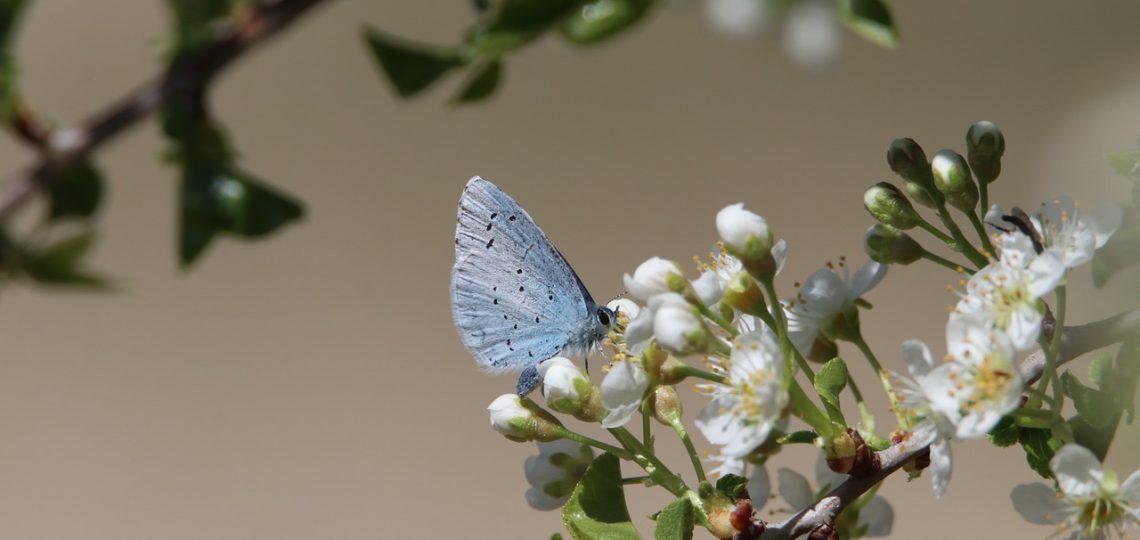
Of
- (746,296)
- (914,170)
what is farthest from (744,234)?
(914,170)

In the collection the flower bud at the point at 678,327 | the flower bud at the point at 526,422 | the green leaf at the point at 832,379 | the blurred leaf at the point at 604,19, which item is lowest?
the flower bud at the point at 526,422

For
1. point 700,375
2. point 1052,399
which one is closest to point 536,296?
point 700,375

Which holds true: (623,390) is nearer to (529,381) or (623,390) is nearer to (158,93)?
(529,381)

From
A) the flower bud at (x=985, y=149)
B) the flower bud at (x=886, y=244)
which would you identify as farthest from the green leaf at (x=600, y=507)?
the flower bud at (x=985, y=149)

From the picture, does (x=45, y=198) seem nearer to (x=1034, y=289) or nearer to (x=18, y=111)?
(x=18, y=111)

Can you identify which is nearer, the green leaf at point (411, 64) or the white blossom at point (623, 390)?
the green leaf at point (411, 64)

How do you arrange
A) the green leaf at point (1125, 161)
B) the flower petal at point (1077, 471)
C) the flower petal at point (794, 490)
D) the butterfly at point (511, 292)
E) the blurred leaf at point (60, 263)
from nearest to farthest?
1. the blurred leaf at point (60, 263)
2. the flower petal at point (1077, 471)
3. the green leaf at point (1125, 161)
4. the flower petal at point (794, 490)
5. the butterfly at point (511, 292)

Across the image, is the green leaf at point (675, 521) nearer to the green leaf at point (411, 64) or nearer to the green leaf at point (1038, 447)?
the green leaf at point (1038, 447)
